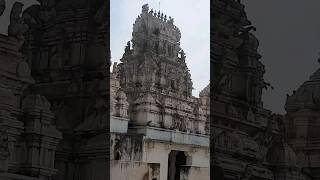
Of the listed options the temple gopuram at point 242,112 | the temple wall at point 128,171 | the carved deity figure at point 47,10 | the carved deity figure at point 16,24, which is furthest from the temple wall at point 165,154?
the carved deity figure at point 47,10

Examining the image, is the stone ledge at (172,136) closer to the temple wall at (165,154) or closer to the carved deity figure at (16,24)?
the temple wall at (165,154)

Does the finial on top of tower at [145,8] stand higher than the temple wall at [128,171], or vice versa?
the finial on top of tower at [145,8]

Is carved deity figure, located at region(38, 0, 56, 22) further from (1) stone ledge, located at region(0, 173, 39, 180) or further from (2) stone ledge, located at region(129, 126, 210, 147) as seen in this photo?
(1) stone ledge, located at region(0, 173, 39, 180)

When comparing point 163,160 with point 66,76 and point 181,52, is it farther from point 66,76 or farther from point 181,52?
point 66,76

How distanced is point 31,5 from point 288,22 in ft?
7.06

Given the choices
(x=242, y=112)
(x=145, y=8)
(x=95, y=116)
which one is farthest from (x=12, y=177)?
(x=242, y=112)

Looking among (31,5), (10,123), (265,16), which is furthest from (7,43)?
(265,16)

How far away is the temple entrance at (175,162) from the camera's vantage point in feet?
16.5

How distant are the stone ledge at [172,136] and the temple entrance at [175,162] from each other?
0.31ft

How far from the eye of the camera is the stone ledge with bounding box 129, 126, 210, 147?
16.1 feet

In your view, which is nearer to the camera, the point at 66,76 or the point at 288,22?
the point at 66,76

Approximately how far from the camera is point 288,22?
610 centimetres

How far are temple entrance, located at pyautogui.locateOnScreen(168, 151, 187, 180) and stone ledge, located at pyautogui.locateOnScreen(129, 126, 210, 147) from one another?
10cm

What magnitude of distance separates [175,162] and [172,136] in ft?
0.69
